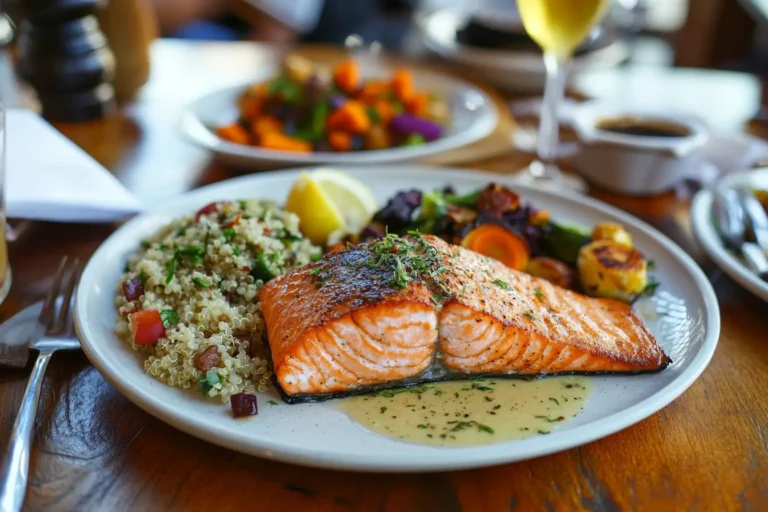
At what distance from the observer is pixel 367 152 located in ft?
8.26

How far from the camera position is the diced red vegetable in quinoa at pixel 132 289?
1.56 metres

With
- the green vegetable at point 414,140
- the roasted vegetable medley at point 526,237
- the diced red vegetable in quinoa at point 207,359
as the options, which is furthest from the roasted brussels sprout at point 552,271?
the green vegetable at point 414,140

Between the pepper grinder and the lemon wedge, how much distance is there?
129cm

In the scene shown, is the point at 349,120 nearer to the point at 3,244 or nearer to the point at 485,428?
the point at 3,244

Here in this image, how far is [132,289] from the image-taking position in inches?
61.7

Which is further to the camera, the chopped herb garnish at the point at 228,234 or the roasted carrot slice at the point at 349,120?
the roasted carrot slice at the point at 349,120

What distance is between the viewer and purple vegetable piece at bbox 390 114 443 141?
2752 mm

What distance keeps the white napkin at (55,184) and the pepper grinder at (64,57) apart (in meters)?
0.55

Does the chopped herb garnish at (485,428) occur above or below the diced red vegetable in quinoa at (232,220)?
above

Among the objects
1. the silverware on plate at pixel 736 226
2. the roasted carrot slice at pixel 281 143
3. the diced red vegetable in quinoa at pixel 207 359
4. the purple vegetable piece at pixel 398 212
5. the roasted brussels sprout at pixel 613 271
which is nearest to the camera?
the diced red vegetable in quinoa at pixel 207 359

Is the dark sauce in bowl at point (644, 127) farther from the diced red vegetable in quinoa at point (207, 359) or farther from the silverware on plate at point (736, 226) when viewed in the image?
the diced red vegetable in quinoa at point (207, 359)

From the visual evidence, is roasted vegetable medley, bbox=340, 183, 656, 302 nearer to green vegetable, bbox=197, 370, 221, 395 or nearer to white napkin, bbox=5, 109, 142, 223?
green vegetable, bbox=197, 370, 221, 395

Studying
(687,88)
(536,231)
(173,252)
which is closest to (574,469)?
(536,231)

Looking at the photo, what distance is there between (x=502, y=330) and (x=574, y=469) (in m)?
0.30
